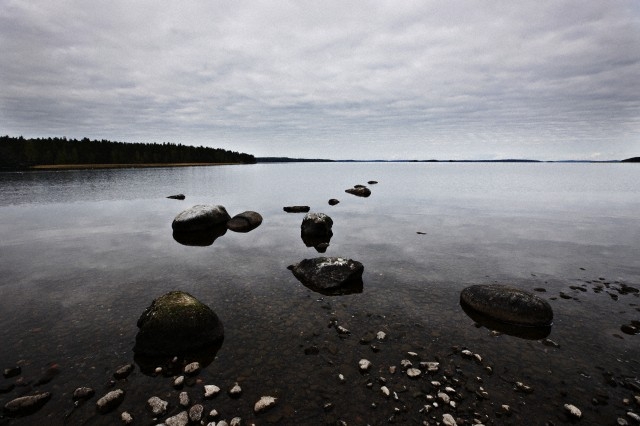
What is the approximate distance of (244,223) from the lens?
22906 millimetres

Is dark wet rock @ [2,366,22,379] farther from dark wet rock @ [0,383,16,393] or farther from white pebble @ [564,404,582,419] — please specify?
white pebble @ [564,404,582,419]

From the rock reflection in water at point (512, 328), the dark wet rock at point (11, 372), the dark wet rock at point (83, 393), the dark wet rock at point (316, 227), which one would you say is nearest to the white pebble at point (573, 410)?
the rock reflection in water at point (512, 328)

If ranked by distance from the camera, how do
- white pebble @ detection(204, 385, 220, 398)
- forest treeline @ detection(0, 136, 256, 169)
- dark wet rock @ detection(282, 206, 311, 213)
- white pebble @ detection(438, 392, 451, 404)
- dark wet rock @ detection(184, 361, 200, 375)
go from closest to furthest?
white pebble @ detection(438, 392, 451, 404), white pebble @ detection(204, 385, 220, 398), dark wet rock @ detection(184, 361, 200, 375), dark wet rock @ detection(282, 206, 311, 213), forest treeline @ detection(0, 136, 256, 169)

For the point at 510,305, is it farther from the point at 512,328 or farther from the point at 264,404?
the point at 264,404

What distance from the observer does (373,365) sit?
741 centimetres

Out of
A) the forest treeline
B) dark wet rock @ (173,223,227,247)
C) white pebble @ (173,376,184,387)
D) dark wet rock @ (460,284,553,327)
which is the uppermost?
the forest treeline

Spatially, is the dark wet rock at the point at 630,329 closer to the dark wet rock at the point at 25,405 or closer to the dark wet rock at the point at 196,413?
the dark wet rock at the point at 196,413

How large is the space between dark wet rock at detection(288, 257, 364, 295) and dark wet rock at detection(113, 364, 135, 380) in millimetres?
6197

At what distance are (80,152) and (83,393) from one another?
178910 millimetres

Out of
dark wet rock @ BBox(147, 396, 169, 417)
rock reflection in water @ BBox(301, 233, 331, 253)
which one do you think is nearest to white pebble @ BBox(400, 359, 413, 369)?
dark wet rock @ BBox(147, 396, 169, 417)

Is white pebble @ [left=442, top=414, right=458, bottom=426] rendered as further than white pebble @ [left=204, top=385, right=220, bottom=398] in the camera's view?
No

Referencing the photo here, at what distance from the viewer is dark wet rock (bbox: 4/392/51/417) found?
5.90m

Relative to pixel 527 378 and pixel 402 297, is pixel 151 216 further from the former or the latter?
pixel 527 378

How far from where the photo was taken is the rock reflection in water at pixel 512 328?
28.7ft
